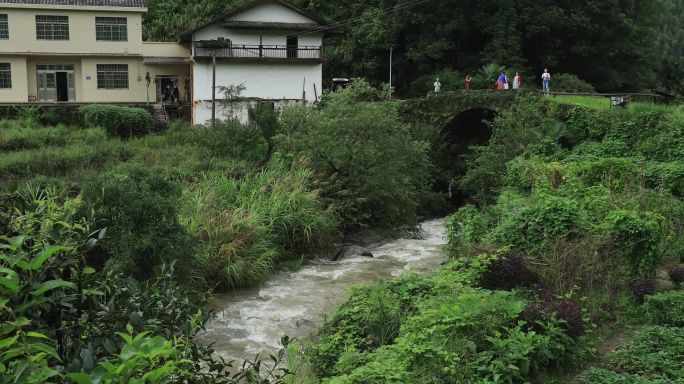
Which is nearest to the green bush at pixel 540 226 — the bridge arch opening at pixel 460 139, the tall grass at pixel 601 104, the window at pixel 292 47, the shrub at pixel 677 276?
the shrub at pixel 677 276

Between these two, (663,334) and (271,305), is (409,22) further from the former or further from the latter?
(663,334)

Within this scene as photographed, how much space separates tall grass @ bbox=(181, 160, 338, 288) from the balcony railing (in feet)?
48.3

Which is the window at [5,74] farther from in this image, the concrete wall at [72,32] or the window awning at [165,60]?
the window awning at [165,60]

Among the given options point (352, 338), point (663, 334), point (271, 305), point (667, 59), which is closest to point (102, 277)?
point (352, 338)

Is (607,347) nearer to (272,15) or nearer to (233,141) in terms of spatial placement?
(233,141)

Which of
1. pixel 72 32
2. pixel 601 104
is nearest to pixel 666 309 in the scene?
pixel 601 104

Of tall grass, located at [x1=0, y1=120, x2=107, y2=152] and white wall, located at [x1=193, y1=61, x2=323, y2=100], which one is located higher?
white wall, located at [x1=193, y1=61, x2=323, y2=100]

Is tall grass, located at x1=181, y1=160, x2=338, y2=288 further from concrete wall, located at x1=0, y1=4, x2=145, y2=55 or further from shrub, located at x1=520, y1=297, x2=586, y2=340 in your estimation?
concrete wall, located at x1=0, y1=4, x2=145, y2=55

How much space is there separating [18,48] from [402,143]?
22.7 m

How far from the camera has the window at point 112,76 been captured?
35312 millimetres

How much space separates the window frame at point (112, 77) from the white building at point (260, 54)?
11.9ft

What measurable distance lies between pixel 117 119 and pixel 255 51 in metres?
8.96

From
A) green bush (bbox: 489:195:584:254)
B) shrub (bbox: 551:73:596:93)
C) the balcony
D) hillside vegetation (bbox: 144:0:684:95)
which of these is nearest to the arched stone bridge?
shrub (bbox: 551:73:596:93)

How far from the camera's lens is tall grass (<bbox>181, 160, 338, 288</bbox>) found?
47.4ft
